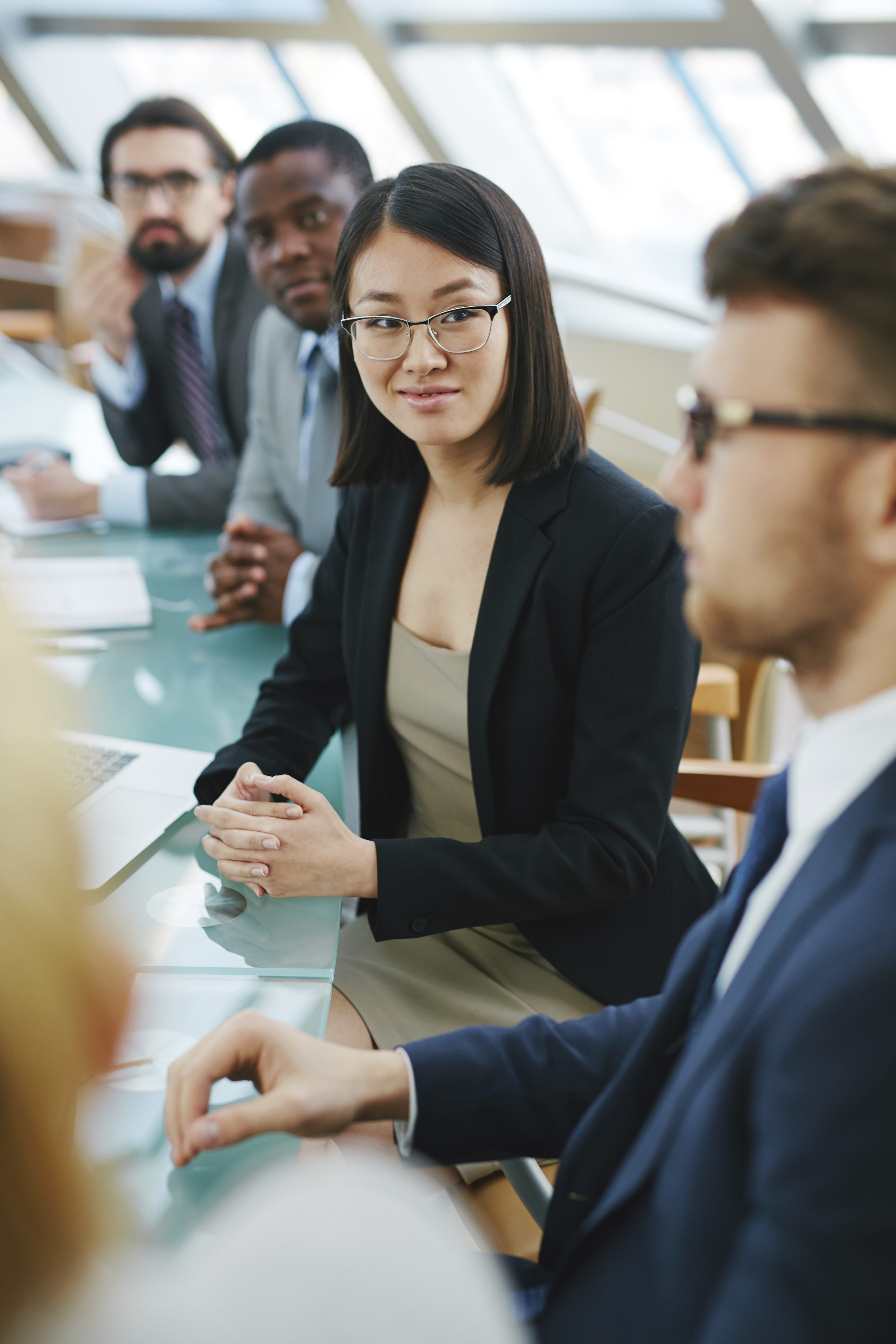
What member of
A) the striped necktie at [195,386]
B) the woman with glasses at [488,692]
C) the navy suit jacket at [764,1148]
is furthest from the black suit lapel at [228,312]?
the navy suit jacket at [764,1148]

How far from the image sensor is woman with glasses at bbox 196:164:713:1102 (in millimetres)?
1309

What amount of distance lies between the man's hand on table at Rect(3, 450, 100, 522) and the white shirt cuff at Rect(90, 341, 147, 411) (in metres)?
0.64

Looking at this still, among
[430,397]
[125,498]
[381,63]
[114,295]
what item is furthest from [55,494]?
[381,63]

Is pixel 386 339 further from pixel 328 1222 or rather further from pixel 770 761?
pixel 770 761

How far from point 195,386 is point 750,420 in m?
2.72

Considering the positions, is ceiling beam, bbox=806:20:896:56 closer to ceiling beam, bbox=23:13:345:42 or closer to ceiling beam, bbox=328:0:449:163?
ceiling beam, bbox=328:0:449:163

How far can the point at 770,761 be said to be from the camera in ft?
7.95

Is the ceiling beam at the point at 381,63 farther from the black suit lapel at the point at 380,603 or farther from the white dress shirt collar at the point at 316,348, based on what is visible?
the black suit lapel at the point at 380,603

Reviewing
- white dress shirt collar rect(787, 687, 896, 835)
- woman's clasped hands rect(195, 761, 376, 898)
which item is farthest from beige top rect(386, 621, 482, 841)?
white dress shirt collar rect(787, 687, 896, 835)

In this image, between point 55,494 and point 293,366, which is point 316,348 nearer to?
point 293,366

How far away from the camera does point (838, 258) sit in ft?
2.22

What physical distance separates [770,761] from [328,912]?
58.5 inches

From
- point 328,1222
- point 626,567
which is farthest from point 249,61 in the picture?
point 328,1222

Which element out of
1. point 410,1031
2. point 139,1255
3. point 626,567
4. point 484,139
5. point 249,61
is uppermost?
point 249,61
